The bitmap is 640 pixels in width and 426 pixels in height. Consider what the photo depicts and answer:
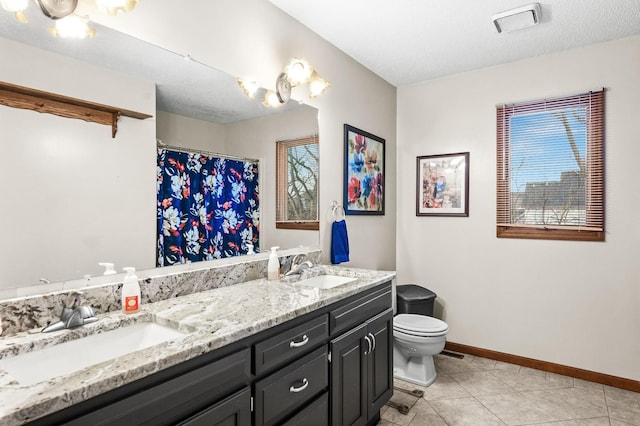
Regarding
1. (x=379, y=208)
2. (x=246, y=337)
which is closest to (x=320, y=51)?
(x=379, y=208)

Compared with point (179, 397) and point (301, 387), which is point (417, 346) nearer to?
point (301, 387)

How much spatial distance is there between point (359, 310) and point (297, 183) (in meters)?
0.91

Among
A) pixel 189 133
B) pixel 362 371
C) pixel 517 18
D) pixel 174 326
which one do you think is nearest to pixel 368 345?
pixel 362 371

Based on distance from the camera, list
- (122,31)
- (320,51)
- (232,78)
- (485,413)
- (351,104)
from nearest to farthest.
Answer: (122,31)
(232,78)
(485,413)
(320,51)
(351,104)

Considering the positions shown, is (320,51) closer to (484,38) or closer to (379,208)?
(484,38)

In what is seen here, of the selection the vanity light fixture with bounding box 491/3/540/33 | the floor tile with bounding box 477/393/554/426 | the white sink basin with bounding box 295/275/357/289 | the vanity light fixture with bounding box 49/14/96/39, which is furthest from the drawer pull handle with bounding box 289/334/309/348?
the vanity light fixture with bounding box 491/3/540/33

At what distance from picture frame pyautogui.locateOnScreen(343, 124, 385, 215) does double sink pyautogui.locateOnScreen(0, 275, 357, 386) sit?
1.75 meters

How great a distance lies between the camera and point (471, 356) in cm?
322

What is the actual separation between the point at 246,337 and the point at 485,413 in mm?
1889

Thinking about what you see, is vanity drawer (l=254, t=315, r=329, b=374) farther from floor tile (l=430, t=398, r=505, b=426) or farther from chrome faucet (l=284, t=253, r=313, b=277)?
floor tile (l=430, t=398, r=505, b=426)

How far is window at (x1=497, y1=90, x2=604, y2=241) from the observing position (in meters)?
2.74

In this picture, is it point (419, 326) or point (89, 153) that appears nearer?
point (89, 153)

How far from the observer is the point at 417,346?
8.60 ft

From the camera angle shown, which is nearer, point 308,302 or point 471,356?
point 308,302
